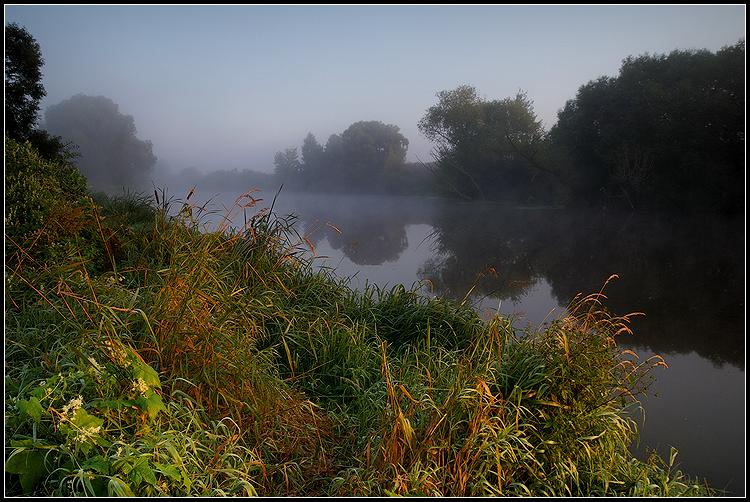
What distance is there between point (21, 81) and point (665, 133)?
15.2 meters

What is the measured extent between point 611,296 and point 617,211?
10.5m


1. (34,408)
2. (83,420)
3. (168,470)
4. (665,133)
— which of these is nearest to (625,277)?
(168,470)

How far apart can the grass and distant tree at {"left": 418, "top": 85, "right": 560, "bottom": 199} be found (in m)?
13.6

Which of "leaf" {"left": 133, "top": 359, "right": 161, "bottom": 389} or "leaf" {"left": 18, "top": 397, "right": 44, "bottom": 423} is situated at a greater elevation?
"leaf" {"left": 133, "top": 359, "right": 161, "bottom": 389}

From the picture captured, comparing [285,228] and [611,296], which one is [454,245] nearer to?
[611,296]

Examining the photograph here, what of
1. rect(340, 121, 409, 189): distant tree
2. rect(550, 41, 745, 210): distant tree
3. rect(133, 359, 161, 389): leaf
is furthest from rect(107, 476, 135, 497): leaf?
rect(550, 41, 745, 210): distant tree

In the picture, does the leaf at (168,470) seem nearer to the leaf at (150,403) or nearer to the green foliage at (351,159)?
the leaf at (150,403)

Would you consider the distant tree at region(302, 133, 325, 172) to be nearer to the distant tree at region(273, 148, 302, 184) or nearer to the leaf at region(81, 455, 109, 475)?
the distant tree at region(273, 148, 302, 184)

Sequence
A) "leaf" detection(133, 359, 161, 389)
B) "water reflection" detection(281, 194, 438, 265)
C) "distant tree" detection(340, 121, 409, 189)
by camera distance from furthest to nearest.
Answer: "distant tree" detection(340, 121, 409, 189) → "water reflection" detection(281, 194, 438, 265) → "leaf" detection(133, 359, 161, 389)

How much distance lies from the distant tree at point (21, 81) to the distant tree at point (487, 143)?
11497mm

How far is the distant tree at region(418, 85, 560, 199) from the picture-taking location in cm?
1634

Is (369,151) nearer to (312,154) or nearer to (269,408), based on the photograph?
(312,154)

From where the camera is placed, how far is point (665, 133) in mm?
13914

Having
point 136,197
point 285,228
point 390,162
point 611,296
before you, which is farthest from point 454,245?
point 136,197
